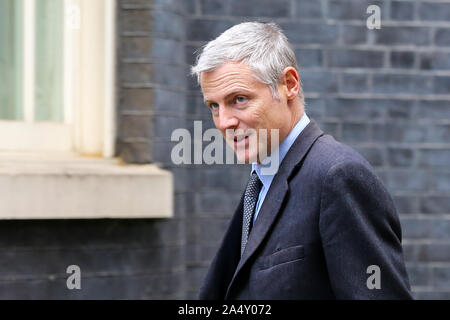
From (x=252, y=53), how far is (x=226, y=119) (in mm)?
218

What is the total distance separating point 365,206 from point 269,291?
1.21ft

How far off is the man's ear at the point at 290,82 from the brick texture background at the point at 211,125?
8.84 ft

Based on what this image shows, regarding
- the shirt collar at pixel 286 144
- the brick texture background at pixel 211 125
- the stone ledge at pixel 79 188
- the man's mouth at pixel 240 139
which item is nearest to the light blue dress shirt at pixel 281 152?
the shirt collar at pixel 286 144

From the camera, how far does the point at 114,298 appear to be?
5332 millimetres

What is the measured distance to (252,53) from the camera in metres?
2.69

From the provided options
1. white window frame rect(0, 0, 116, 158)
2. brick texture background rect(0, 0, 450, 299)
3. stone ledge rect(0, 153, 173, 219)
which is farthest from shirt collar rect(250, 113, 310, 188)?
white window frame rect(0, 0, 116, 158)

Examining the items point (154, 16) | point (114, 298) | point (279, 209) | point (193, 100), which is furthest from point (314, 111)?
point (279, 209)

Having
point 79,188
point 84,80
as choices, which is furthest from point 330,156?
point 84,80

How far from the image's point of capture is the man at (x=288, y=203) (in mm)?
2439

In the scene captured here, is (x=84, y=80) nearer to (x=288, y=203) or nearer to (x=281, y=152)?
(x=281, y=152)

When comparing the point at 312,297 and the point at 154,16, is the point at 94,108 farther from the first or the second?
the point at 312,297

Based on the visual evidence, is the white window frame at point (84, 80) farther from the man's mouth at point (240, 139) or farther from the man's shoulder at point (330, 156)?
the man's shoulder at point (330, 156)

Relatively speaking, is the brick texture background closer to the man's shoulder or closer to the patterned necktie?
the patterned necktie

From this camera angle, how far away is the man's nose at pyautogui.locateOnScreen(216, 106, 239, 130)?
2.74 m
